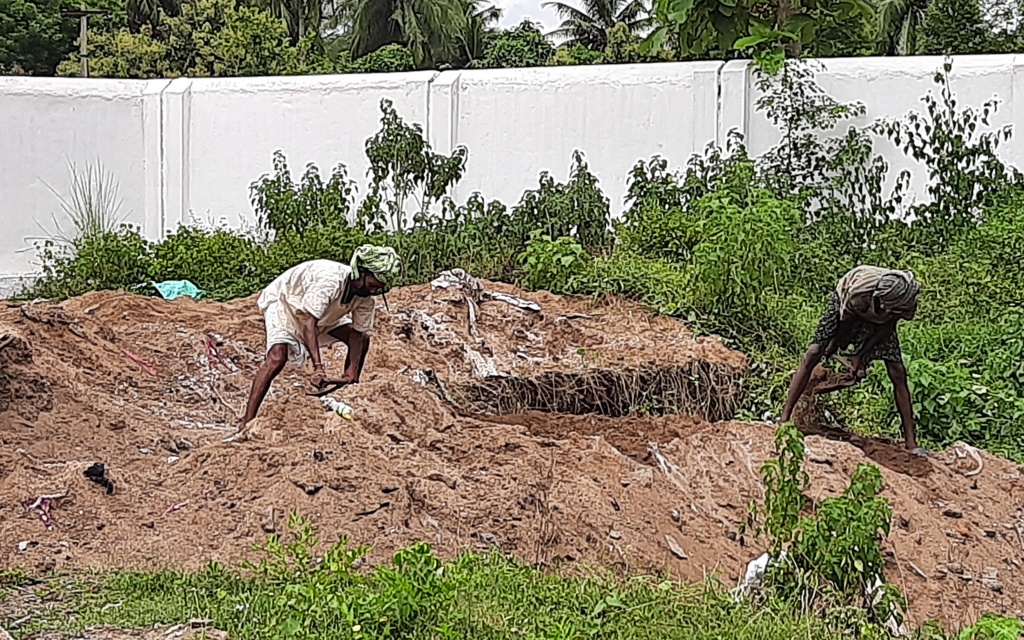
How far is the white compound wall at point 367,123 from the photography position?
10.4 meters

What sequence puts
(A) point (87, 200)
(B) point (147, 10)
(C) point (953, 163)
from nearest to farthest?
(C) point (953, 163) → (A) point (87, 200) → (B) point (147, 10)

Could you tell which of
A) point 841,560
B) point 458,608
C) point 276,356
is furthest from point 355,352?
point 841,560

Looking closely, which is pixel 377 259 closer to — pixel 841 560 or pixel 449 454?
pixel 449 454

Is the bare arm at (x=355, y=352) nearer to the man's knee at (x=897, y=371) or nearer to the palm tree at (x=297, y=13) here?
the man's knee at (x=897, y=371)

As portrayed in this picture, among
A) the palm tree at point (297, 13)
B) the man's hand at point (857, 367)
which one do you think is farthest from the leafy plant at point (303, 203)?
the palm tree at point (297, 13)

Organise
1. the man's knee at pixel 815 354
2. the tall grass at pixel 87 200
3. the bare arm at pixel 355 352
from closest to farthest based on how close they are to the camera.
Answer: the man's knee at pixel 815 354 → the bare arm at pixel 355 352 → the tall grass at pixel 87 200

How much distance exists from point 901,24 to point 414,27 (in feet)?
35.6

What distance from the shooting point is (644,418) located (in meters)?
7.11

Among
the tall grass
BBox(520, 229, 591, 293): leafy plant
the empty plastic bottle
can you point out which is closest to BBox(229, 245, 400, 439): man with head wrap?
the empty plastic bottle

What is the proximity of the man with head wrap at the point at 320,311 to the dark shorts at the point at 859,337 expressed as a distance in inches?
81.7

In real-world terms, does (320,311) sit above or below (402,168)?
below

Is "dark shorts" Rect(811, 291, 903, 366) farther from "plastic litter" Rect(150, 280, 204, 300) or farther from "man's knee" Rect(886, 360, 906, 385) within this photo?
"plastic litter" Rect(150, 280, 204, 300)

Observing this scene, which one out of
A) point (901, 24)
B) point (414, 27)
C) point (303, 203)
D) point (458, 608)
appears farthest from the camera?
point (414, 27)

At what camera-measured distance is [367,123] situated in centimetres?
1196
